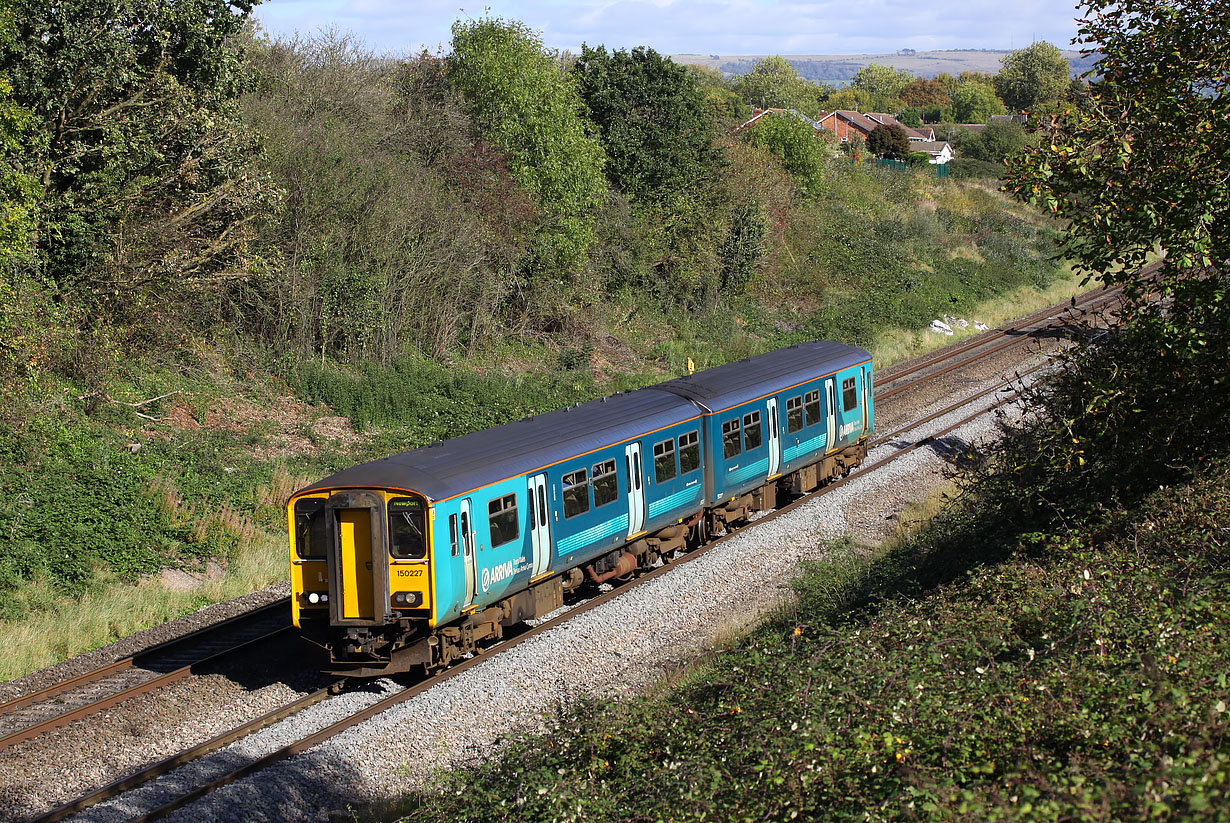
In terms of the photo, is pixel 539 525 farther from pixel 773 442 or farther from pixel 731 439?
pixel 773 442

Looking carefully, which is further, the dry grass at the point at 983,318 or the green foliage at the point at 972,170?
the green foliage at the point at 972,170

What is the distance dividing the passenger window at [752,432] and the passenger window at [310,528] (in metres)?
7.48

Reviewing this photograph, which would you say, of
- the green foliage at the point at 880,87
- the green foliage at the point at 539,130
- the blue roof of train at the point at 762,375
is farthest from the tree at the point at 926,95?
the blue roof of train at the point at 762,375

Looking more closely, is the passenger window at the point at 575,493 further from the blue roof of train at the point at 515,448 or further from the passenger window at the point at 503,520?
the passenger window at the point at 503,520

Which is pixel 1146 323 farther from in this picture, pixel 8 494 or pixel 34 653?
pixel 8 494

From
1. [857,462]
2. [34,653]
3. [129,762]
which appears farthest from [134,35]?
[857,462]

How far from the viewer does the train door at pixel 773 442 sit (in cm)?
1722

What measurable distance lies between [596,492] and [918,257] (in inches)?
1372

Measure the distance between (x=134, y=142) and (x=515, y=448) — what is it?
1122 cm

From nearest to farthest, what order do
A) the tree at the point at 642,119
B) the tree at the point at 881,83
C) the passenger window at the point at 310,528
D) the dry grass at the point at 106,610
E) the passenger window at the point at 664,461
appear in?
the passenger window at the point at 310,528
the dry grass at the point at 106,610
the passenger window at the point at 664,461
the tree at the point at 642,119
the tree at the point at 881,83

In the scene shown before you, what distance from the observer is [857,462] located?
20438 mm

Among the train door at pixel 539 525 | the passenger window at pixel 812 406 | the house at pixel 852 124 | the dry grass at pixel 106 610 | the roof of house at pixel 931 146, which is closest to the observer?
the train door at pixel 539 525

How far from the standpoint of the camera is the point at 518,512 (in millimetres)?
12305

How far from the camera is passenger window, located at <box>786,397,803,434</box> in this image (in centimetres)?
1769
